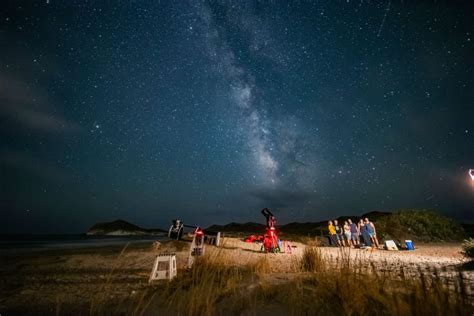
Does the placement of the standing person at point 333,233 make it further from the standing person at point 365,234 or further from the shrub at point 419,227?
the shrub at point 419,227

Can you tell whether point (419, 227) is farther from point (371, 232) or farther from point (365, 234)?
point (365, 234)

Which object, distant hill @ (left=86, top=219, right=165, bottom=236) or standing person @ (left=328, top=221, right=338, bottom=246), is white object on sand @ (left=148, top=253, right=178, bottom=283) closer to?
standing person @ (left=328, top=221, right=338, bottom=246)

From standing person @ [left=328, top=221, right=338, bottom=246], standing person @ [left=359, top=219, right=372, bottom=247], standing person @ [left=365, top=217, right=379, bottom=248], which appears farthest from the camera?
standing person @ [left=328, top=221, right=338, bottom=246]

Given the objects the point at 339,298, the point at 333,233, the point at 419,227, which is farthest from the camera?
the point at 419,227

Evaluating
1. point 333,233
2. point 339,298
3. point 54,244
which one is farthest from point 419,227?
point 54,244

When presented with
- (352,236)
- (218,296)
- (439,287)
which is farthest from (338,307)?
(352,236)

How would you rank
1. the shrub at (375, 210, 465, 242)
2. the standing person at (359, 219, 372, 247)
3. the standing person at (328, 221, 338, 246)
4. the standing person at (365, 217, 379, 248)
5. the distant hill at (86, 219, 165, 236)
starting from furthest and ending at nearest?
the distant hill at (86, 219, 165, 236), the shrub at (375, 210, 465, 242), the standing person at (328, 221, 338, 246), the standing person at (359, 219, 372, 247), the standing person at (365, 217, 379, 248)

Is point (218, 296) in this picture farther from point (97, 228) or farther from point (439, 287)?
point (97, 228)

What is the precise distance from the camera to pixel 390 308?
279cm

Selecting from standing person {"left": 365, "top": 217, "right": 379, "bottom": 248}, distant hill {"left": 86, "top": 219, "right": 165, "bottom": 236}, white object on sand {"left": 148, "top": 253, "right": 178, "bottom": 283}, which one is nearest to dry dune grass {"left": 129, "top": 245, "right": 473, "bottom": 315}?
white object on sand {"left": 148, "top": 253, "right": 178, "bottom": 283}

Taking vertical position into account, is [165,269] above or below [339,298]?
below

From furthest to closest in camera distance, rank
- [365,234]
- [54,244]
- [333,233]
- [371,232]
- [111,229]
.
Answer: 1. [111,229]
2. [54,244]
3. [333,233]
4. [365,234]
5. [371,232]

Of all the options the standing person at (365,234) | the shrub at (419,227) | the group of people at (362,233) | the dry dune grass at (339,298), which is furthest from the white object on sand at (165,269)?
the shrub at (419,227)

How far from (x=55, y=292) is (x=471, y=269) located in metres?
11.6
